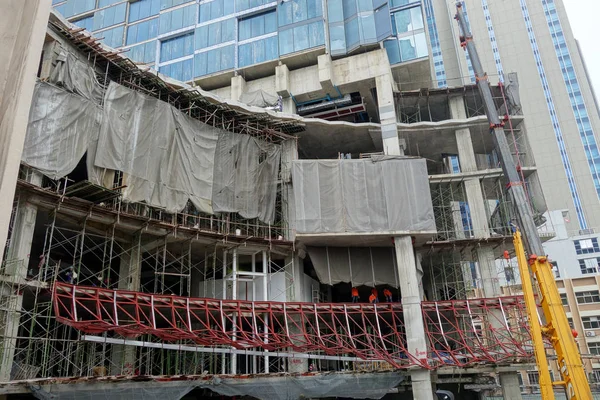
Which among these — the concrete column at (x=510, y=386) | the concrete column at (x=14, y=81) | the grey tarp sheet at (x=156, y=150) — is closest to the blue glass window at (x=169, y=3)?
the grey tarp sheet at (x=156, y=150)

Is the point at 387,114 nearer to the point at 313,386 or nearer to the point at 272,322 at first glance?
the point at 272,322

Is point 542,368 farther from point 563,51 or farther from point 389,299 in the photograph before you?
point 563,51

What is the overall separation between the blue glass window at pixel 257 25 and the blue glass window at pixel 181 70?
5.20m

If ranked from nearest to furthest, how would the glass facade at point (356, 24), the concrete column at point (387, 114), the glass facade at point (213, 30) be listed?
the concrete column at point (387, 114) < the glass facade at point (356, 24) < the glass facade at point (213, 30)

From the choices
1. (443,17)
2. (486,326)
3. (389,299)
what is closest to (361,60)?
(389,299)

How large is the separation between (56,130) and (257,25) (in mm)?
24055

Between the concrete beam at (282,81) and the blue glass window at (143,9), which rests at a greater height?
the blue glass window at (143,9)

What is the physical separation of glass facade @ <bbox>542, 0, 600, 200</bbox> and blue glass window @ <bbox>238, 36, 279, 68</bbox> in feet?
278

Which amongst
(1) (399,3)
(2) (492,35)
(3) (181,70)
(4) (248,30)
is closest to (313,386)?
(4) (248,30)

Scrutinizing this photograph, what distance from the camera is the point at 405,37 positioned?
3841 centimetres

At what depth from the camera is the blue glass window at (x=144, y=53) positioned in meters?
44.4

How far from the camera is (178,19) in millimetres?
44281

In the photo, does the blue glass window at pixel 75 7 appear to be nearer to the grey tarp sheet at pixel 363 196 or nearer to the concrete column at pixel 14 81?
the grey tarp sheet at pixel 363 196

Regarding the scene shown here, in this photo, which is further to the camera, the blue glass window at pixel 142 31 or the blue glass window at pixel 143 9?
the blue glass window at pixel 143 9
